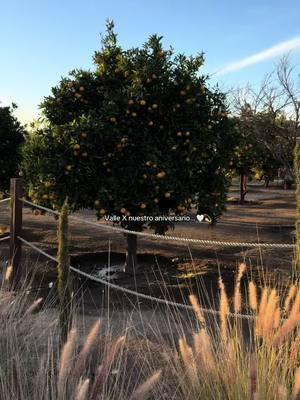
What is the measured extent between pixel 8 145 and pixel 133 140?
20.5ft

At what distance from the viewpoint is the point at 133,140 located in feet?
23.4

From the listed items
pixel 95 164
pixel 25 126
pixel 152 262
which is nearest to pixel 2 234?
pixel 25 126

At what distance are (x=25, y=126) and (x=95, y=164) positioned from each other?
6384 millimetres

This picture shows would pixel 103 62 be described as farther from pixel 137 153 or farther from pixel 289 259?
pixel 289 259

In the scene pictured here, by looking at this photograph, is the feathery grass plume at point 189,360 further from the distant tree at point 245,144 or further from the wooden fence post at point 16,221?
the distant tree at point 245,144

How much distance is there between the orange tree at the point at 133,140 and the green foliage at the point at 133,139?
14 mm

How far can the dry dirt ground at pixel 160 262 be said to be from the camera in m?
5.44

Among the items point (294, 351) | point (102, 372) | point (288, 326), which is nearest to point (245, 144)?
point (294, 351)

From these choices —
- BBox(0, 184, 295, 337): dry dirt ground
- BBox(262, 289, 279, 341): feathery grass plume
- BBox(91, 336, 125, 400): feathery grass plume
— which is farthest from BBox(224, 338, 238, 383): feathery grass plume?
BBox(0, 184, 295, 337): dry dirt ground

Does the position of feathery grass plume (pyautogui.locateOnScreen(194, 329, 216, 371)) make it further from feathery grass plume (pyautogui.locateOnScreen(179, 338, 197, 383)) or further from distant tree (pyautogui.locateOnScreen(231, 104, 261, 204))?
distant tree (pyautogui.locateOnScreen(231, 104, 261, 204))

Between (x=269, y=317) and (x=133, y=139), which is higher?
(x=133, y=139)

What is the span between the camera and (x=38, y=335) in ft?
11.6

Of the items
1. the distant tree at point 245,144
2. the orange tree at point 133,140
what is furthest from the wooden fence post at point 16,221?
the distant tree at point 245,144

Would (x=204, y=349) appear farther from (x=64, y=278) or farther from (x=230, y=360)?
(x=64, y=278)
